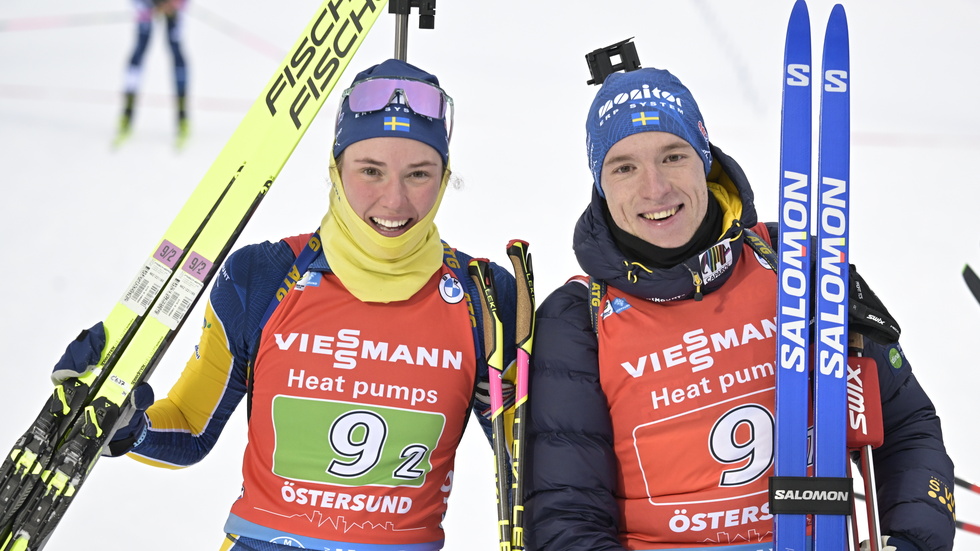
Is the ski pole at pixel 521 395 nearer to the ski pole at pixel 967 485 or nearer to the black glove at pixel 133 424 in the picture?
the black glove at pixel 133 424

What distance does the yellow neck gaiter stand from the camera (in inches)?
90.1

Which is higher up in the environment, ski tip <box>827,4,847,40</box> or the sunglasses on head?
ski tip <box>827,4,847,40</box>

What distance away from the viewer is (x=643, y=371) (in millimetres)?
2117

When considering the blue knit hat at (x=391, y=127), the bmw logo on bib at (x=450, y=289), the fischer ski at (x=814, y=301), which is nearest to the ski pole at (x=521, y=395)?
the bmw logo on bib at (x=450, y=289)

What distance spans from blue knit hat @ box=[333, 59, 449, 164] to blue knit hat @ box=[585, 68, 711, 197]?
37 centimetres

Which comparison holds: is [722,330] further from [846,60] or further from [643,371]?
[846,60]

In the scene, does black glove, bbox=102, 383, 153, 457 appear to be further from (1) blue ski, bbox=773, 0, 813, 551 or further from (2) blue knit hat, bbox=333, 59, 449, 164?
(1) blue ski, bbox=773, 0, 813, 551

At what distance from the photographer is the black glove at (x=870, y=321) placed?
208cm

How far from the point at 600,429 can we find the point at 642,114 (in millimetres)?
688

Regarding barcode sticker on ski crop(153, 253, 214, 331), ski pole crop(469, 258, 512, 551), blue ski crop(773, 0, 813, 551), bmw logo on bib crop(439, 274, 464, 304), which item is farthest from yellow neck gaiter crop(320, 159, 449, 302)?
blue ski crop(773, 0, 813, 551)

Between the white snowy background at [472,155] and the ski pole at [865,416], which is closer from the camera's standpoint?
the ski pole at [865,416]

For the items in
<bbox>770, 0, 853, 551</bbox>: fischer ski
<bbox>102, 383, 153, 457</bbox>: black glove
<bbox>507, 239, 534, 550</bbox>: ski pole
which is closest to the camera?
<bbox>770, 0, 853, 551</bbox>: fischer ski

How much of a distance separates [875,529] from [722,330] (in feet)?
1.64

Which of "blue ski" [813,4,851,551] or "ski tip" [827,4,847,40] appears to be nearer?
"blue ski" [813,4,851,551]
